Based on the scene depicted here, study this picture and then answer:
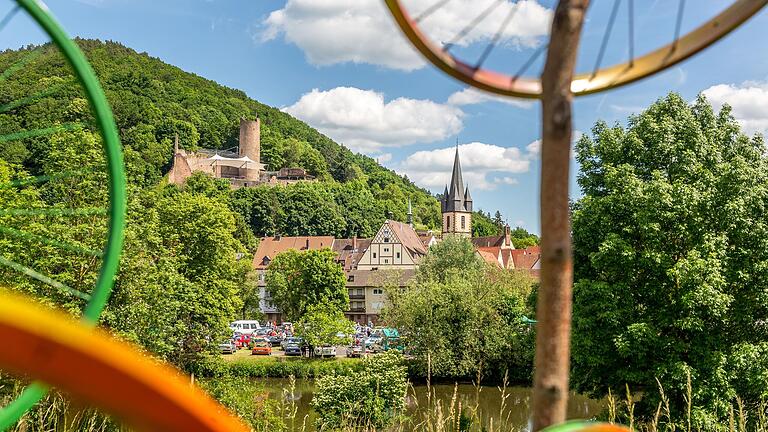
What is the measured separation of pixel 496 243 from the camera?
88312mm

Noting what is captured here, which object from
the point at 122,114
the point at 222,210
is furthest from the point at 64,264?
the point at 122,114

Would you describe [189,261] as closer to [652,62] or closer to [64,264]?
[64,264]

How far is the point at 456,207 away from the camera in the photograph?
7906 cm

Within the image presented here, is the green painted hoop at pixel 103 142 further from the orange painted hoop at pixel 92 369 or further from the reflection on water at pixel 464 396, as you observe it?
the reflection on water at pixel 464 396

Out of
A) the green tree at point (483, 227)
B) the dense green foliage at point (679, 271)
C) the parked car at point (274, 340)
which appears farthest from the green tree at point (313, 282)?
the green tree at point (483, 227)

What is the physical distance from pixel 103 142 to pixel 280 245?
232ft

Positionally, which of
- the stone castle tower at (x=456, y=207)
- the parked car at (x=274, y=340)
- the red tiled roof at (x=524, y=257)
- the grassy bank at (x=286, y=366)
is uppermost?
the stone castle tower at (x=456, y=207)

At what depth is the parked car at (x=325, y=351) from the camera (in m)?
36.2

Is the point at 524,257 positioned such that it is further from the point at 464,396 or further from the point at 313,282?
the point at 464,396

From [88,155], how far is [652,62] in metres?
15.2

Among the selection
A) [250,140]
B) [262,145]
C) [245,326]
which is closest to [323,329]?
[245,326]

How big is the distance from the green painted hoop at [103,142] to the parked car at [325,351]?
34.8 meters

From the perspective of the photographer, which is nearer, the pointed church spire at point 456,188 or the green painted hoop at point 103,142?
the green painted hoop at point 103,142

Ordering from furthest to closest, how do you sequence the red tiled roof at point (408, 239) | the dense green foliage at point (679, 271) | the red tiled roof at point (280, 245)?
1. the red tiled roof at point (280, 245)
2. the red tiled roof at point (408, 239)
3. the dense green foliage at point (679, 271)
